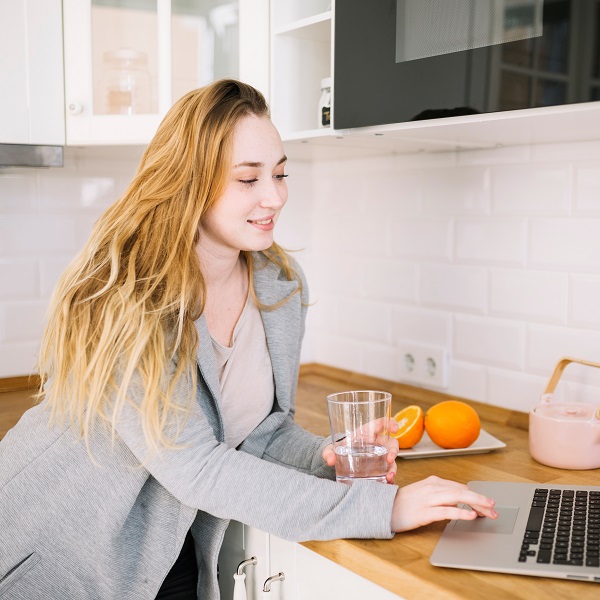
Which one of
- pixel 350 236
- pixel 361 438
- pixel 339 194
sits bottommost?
pixel 361 438

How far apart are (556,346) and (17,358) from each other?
1213 millimetres

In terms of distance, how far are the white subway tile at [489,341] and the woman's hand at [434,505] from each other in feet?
1.98

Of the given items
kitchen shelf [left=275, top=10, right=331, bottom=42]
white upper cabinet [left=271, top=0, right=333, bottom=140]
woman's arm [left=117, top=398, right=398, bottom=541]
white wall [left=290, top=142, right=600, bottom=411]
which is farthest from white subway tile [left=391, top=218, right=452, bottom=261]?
woman's arm [left=117, top=398, right=398, bottom=541]

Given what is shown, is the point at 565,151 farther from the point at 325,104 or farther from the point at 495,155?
the point at 325,104

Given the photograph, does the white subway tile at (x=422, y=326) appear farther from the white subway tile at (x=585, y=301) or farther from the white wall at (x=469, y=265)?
the white subway tile at (x=585, y=301)

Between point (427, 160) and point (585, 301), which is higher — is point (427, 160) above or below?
above

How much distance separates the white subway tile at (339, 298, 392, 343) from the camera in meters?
1.91

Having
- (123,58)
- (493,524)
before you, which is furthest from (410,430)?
(123,58)

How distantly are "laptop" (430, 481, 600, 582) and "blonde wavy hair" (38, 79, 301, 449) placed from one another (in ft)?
1.31

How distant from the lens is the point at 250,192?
4.04ft

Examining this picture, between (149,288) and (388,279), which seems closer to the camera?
(149,288)

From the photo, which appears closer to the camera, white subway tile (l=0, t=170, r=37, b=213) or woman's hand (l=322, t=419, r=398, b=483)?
woman's hand (l=322, t=419, r=398, b=483)

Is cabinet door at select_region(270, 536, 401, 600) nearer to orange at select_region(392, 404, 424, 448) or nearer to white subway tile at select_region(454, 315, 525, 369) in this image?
orange at select_region(392, 404, 424, 448)

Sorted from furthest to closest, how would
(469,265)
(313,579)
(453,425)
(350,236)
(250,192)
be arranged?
(350,236), (469,265), (453,425), (250,192), (313,579)
